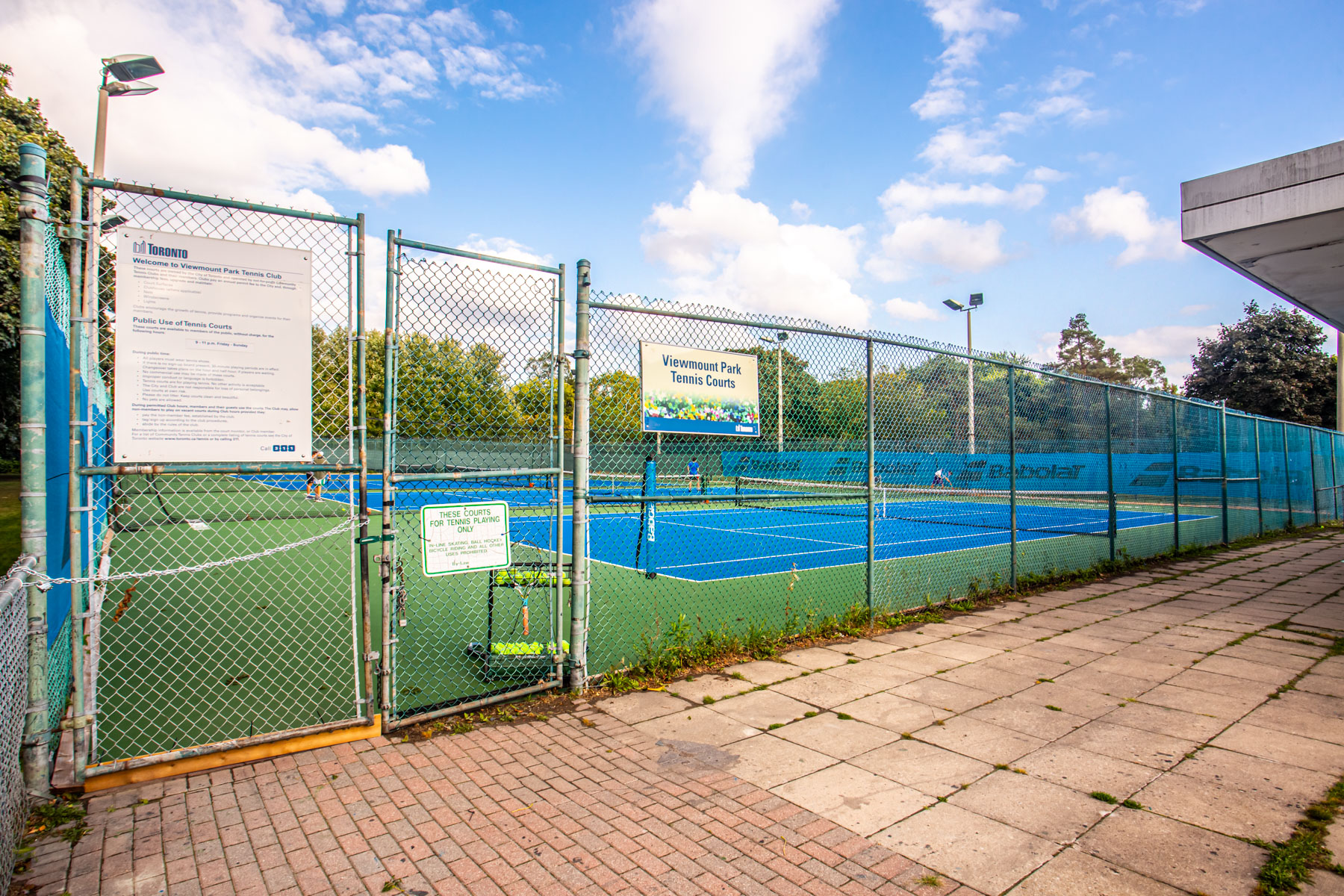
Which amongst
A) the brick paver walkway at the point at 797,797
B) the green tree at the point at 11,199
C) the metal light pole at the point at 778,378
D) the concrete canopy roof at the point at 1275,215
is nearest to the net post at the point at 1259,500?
the concrete canopy roof at the point at 1275,215

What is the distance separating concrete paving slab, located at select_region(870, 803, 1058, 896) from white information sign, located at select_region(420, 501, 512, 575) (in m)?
2.71

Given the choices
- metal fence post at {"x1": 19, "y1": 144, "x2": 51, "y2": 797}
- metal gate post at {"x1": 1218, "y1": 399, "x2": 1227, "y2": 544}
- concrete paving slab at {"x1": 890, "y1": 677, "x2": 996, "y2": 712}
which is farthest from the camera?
metal gate post at {"x1": 1218, "y1": 399, "x2": 1227, "y2": 544}

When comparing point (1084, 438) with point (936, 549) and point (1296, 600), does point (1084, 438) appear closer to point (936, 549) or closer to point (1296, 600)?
point (1296, 600)

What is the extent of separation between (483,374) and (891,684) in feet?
11.8

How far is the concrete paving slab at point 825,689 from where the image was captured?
15.5 ft

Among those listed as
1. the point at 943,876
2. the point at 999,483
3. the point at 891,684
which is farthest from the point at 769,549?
the point at 943,876

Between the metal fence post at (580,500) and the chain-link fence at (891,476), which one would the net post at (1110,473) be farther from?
the metal fence post at (580,500)

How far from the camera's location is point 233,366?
3623 mm

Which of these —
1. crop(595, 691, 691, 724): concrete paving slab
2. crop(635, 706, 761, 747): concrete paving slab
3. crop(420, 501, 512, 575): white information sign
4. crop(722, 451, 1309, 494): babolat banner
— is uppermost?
crop(722, 451, 1309, 494): babolat banner

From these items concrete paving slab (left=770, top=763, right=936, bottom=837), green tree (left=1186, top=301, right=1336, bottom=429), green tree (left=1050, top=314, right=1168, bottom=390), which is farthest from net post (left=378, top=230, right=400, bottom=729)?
green tree (left=1050, top=314, right=1168, bottom=390)

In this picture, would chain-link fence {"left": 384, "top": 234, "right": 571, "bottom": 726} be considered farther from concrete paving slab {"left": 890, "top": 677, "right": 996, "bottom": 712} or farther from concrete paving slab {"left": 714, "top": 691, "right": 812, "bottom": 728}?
concrete paving slab {"left": 890, "top": 677, "right": 996, "bottom": 712}

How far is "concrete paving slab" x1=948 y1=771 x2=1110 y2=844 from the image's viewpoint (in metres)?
3.08

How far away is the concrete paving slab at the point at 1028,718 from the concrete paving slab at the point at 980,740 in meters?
0.08

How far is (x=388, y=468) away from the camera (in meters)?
3.96
